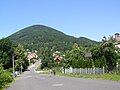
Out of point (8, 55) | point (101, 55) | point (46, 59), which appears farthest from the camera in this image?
point (46, 59)

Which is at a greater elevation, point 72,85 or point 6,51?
point 6,51

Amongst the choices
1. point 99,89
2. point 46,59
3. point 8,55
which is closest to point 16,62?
point 8,55

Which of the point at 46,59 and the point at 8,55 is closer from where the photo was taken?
the point at 8,55

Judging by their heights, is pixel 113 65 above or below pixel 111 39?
below

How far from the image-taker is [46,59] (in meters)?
154

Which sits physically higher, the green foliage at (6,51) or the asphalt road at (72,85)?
the green foliage at (6,51)

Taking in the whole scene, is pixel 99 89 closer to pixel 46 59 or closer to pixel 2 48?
pixel 2 48

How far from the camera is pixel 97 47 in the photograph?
2442 inches

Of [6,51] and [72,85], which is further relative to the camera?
[6,51]

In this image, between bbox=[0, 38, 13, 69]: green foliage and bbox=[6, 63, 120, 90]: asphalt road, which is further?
bbox=[0, 38, 13, 69]: green foliage

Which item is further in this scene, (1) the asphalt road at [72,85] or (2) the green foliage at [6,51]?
(2) the green foliage at [6,51]

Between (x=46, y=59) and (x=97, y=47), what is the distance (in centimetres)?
9309

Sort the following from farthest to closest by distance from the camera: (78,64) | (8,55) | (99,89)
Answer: (8,55)
(78,64)
(99,89)

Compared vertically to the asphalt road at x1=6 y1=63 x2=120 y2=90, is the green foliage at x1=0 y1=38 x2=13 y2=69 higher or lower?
higher
